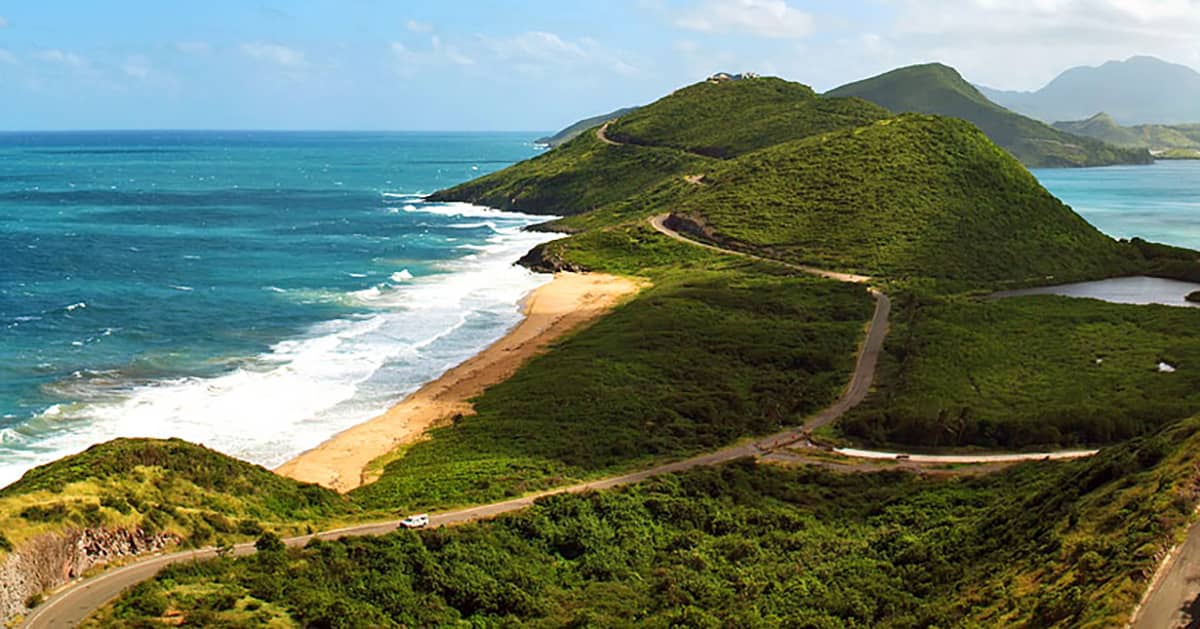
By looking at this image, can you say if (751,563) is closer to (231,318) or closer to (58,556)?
(58,556)

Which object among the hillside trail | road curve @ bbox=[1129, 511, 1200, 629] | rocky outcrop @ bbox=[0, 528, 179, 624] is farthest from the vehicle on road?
road curve @ bbox=[1129, 511, 1200, 629]

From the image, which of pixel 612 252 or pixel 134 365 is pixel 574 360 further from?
pixel 612 252

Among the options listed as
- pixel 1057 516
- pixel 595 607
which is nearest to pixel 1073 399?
pixel 1057 516

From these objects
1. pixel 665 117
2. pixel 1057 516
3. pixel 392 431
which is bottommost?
pixel 392 431

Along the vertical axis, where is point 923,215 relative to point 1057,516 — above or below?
above

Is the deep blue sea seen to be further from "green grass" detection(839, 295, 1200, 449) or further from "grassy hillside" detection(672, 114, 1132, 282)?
"green grass" detection(839, 295, 1200, 449)

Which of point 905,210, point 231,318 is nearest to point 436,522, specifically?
point 231,318

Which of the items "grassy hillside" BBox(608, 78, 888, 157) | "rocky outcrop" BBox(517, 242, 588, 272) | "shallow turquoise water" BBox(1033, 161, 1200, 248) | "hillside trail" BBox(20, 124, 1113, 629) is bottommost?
"hillside trail" BBox(20, 124, 1113, 629)
